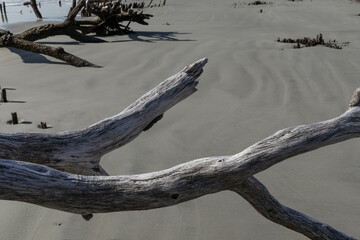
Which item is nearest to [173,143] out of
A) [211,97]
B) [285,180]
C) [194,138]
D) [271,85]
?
[194,138]

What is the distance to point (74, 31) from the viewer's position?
32.6ft

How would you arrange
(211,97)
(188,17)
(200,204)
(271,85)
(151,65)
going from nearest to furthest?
1. (200,204)
2. (211,97)
3. (271,85)
4. (151,65)
5. (188,17)

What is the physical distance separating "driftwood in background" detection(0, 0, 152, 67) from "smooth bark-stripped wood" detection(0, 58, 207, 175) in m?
5.54

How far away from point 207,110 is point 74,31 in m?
5.24

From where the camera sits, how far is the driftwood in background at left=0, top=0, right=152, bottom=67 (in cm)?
824

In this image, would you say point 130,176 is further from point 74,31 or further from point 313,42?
point 74,31

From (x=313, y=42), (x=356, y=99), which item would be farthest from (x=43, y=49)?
(x=356, y=99)

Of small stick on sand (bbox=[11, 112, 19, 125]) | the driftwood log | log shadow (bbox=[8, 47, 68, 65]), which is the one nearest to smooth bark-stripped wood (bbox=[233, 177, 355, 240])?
the driftwood log

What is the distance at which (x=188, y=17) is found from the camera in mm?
15742

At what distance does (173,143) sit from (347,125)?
2.69 metres

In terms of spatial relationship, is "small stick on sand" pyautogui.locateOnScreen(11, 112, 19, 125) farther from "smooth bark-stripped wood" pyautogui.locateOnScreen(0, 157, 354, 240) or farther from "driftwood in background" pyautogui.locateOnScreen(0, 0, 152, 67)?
"smooth bark-stripped wood" pyautogui.locateOnScreen(0, 157, 354, 240)

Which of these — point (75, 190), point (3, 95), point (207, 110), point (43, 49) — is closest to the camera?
point (75, 190)

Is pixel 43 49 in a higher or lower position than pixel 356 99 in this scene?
lower

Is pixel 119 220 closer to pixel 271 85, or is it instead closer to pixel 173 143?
pixel 173 143
